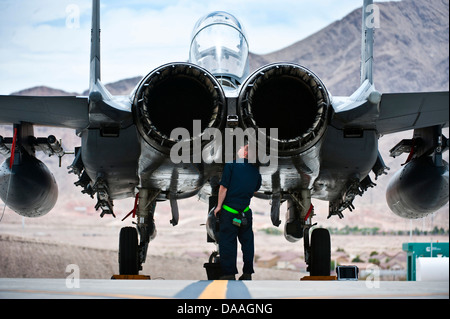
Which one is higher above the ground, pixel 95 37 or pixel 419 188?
pixel 95 37

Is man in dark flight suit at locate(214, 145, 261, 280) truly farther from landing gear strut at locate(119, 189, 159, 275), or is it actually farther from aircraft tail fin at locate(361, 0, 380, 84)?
landing gear strut at locate(119, 189, 159, 275)

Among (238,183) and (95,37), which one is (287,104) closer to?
(238,183)

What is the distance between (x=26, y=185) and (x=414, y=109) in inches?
187

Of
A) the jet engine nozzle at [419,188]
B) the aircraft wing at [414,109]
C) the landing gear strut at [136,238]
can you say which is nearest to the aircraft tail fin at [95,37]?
the landing gear strut at [136,238]

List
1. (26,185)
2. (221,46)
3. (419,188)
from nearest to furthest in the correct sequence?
(26,185) → (419,188) → (221,46)

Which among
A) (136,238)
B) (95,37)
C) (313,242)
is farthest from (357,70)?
(95,37)

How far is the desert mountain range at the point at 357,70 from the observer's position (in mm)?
81500

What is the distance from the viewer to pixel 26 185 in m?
8.18

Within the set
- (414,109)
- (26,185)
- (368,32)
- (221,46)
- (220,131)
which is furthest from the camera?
(221,46)

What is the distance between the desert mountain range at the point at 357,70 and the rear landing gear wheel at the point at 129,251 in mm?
49102

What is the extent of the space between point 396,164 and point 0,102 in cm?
7652

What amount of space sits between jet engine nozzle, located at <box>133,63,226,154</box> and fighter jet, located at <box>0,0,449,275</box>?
0.04ft

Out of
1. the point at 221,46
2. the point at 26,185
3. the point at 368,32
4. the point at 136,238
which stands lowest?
the point at 136,238
